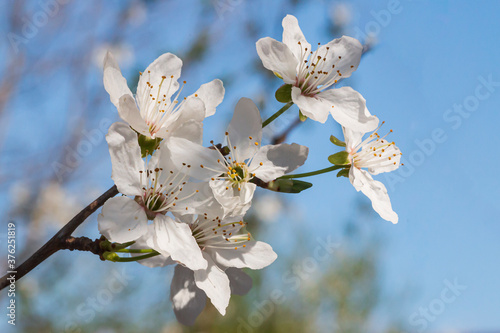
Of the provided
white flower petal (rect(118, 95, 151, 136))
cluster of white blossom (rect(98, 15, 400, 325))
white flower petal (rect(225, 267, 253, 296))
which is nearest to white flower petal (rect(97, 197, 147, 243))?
cluster of white blossom (rect(98, 15, 400, 325))

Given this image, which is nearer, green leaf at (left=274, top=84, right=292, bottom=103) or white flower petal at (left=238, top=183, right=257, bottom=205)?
white flower petal at (left=238, top=183, right=257, bottom=205)

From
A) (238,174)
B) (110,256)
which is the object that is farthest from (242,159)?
(110,256)

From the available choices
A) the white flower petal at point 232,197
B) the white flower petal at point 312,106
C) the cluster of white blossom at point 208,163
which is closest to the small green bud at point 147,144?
the cluster of white blossom at point 208,163

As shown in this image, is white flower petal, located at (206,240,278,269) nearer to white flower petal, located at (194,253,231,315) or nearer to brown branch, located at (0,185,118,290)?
white flower petal, located at (194,253,231,315)

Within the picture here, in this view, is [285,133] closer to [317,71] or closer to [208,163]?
[317,71]

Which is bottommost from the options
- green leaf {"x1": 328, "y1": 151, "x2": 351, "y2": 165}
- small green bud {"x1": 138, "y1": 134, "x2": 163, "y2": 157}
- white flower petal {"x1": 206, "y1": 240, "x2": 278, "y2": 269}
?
white flower petal {"x1": 206, "y1": 240, "x2": 278, "y2": 269}

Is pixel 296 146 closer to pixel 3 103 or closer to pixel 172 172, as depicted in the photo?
pixel 172 172

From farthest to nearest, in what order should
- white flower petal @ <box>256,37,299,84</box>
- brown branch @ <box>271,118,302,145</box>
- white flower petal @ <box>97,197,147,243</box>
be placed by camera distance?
brown branch @ <box>271,118,302,145</box>, white flower petal @ <box>256,37,299,84</box>, white flower petal @ <box>97,197,147,243</box>
